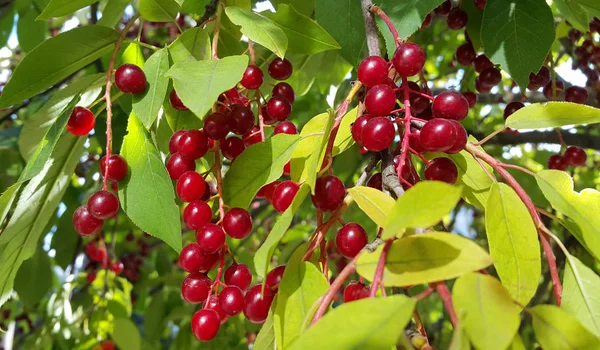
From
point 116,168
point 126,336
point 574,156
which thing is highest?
point 116,168

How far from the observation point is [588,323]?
46cm

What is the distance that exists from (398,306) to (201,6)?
0.57m

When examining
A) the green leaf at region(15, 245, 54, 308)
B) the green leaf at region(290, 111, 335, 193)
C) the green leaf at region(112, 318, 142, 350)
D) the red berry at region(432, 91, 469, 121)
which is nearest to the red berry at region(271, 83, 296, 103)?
the green leaf at region(290, 111, 335, 193)

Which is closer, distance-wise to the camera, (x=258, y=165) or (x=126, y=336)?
(x=258, y=165)

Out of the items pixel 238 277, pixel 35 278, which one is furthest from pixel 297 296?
pixel 35 278

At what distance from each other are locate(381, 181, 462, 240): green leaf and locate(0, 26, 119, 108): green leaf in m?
0.53

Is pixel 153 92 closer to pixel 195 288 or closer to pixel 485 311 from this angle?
pixel 195 288

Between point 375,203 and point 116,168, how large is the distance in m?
0.33

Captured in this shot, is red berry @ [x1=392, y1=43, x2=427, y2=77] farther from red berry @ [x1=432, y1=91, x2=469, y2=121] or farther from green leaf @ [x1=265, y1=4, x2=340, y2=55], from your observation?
green leaf @ [x1=265, y1=4, x2=340, y2=55]

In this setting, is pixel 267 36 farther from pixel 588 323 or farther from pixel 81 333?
pixel 81 333

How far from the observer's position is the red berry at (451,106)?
0.58 metres

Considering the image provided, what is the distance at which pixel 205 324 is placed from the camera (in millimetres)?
586

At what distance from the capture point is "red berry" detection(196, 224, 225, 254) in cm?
59

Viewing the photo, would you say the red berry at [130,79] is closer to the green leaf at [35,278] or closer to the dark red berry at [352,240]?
the dark red berry at [352,240]
